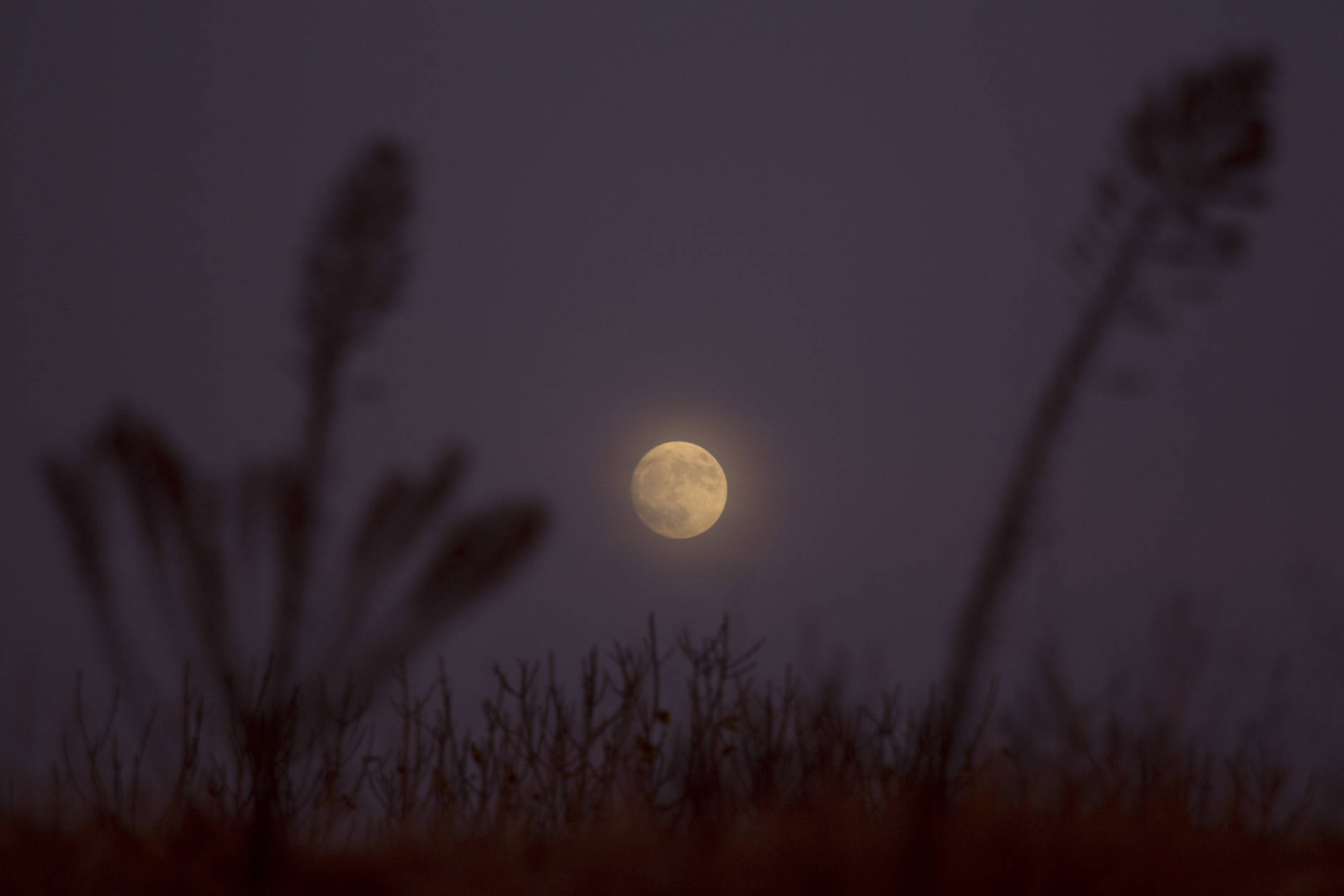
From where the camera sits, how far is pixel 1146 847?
14.8ft

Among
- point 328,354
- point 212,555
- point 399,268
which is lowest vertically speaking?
point 212,555

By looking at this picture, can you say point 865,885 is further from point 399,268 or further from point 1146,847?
point 399,268

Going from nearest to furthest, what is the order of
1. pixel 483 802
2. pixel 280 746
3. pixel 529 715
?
1. pixel 280 746
2. pixel 483 802
3. pixel 529 715

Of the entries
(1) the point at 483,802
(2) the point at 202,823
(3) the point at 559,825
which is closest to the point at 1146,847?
(3) the point at 559,825

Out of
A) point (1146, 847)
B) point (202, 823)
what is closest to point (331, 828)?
point (202, 823)

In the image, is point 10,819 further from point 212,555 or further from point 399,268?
point 399,268

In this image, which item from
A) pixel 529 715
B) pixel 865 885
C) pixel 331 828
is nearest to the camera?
pixel 865 885

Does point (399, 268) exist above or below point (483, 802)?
above

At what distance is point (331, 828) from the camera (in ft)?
20.3

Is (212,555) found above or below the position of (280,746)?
above

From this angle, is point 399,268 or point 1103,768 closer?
point 399,268

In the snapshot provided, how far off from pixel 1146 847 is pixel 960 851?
2.92ft

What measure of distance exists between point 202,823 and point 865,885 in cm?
383

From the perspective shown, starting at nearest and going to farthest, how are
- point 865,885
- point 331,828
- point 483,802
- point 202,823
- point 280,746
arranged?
point 865,885 < point 280,746 < point 202,823 < point 331,828 < point 483,802
